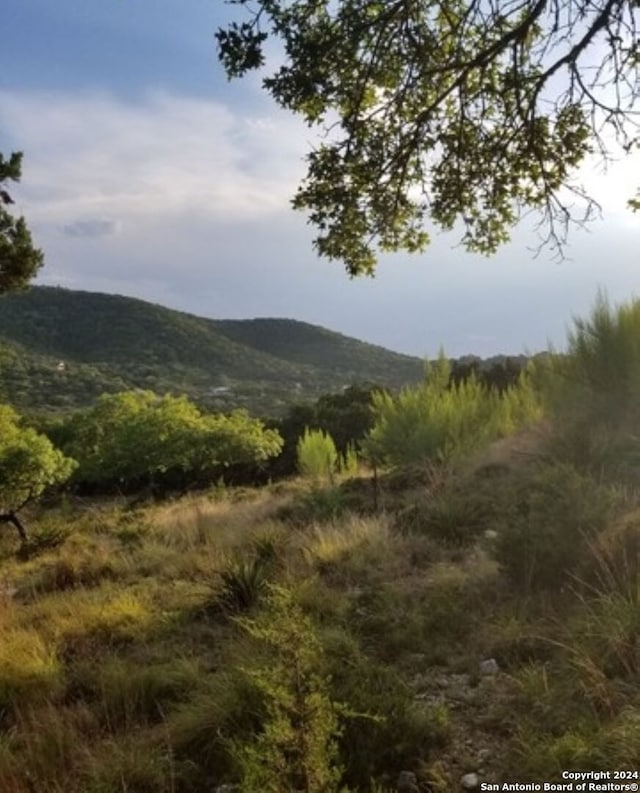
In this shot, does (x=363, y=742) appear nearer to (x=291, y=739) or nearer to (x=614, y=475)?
(x=291, y=739)

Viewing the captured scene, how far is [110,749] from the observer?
13.2ft

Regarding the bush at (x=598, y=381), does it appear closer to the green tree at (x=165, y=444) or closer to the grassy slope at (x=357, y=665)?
the grassy slope at (x=357, y=665)

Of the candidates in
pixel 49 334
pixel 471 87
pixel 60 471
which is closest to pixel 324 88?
pixel 471 87

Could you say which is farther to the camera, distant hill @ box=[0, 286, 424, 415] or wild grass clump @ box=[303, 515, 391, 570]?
distant hill @ box=[0, 286, 424, 415]

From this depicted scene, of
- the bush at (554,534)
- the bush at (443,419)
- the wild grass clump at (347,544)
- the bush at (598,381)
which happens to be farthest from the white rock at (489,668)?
the bush at (443,419)

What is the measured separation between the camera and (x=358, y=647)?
4.88 m

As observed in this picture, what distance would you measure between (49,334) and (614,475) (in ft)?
305

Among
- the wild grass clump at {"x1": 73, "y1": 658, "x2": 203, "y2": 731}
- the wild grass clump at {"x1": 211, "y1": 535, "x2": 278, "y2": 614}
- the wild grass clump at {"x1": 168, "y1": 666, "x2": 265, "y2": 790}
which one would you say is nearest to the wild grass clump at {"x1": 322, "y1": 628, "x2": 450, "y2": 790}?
the wild grass clump at {"x1": 168, "y1": 666, "x2": 265, "y2": 790}

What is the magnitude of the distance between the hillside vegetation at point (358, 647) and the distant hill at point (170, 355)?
61.3m

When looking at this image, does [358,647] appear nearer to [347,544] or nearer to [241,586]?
[241,586]

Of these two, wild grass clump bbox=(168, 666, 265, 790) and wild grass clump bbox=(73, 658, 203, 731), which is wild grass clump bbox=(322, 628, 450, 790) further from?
wild grass clump bbox=(73, 658, 203, 731)

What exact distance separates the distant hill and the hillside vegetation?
201 ft

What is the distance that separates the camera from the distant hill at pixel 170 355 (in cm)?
7600

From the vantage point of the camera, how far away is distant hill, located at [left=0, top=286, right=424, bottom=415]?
76000 millimetres
